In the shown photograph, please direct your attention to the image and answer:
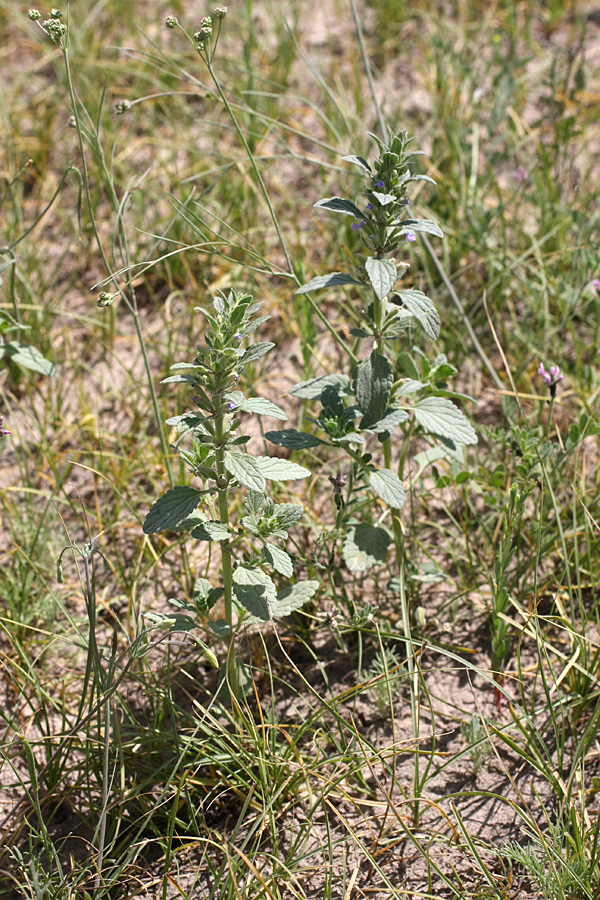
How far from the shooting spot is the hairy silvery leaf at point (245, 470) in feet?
5.54

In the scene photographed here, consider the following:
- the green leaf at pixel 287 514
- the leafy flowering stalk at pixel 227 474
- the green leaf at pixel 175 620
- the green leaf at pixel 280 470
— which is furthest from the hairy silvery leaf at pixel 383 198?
the green leaf at pixel 175 620

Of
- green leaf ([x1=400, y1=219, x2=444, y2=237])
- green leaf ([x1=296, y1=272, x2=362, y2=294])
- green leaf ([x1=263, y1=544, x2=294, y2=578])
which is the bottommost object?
green leaf ([x1=263, y1=544, x2=294, y2=578])

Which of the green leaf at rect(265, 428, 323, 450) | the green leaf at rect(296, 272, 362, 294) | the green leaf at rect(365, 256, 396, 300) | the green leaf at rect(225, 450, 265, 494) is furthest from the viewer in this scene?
the green leaf at rect(265, 428, 323, 450)

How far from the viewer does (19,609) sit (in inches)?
90.6

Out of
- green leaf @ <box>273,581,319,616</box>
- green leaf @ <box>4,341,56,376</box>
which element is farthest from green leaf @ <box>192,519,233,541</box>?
green leaf @ <box>4,341,56,376</box>

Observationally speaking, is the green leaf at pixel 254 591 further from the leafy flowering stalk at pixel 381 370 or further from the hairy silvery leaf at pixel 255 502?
the leafy flowering stalk at pixel 381 370

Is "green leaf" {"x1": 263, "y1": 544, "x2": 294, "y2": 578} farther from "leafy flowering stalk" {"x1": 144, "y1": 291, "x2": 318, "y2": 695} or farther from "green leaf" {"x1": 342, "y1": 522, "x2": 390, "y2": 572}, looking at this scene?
"green leaf" {"x1": 342, "y1": 522, "x2": 390, "y2": 572}

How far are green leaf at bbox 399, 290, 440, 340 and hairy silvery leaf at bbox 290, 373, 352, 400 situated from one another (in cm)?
30

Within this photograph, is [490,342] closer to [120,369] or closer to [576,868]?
[120,369]

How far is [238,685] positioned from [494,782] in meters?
0.72

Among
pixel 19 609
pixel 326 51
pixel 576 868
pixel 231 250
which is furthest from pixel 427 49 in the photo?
pixel 576 868

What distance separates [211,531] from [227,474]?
5.8 inches

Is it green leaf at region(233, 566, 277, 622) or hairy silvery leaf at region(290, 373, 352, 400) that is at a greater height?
hairy silvery leaf at region(290, 373, 352, 400)

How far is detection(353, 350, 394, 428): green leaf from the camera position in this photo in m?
1.96
